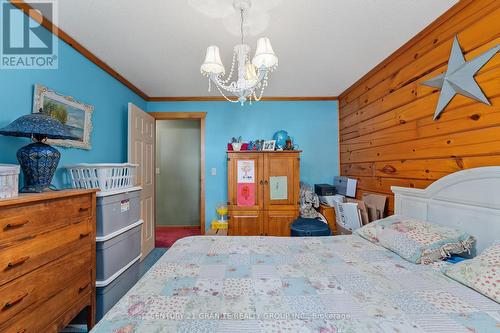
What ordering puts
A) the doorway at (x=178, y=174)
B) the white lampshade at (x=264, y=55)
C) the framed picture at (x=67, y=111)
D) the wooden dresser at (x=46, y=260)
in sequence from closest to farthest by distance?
the wooden dresser at (x=46, y=260) < the white lampshade at (x=264, y=55) < the framed picture at (x=67, y=111) < the doorway at (x=178, y=174)

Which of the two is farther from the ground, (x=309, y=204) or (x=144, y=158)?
(x=144, y=158)

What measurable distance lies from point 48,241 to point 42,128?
69 cm

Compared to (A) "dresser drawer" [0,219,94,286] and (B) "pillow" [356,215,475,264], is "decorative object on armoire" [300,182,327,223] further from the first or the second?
(A) "dresser drawer" [0,219,94,286]

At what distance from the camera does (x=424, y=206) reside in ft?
5.64

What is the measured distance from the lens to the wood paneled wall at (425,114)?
1344 millimetres

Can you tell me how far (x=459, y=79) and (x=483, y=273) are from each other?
4.18 feet

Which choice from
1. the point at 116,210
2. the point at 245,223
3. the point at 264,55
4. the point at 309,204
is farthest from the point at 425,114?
the point at 116,210

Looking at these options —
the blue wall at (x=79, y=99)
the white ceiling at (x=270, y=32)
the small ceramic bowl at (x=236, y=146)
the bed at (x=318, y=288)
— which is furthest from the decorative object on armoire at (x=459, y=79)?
the blue wall at (x=79, y=99)

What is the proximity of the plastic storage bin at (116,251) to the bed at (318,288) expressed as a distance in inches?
25.1

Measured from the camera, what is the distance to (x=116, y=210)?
6.16 feet

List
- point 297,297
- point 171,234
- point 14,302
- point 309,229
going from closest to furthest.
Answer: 1. point 297,297
2. point 14,302
3. point 309,229
4. point 171,234

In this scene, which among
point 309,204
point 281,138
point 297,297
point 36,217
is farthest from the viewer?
point 281,138

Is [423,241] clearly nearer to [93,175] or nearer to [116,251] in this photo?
[116,251]

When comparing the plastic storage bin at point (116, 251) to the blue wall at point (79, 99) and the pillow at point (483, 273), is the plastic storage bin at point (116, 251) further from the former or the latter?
the pillow at point (483, 273)
